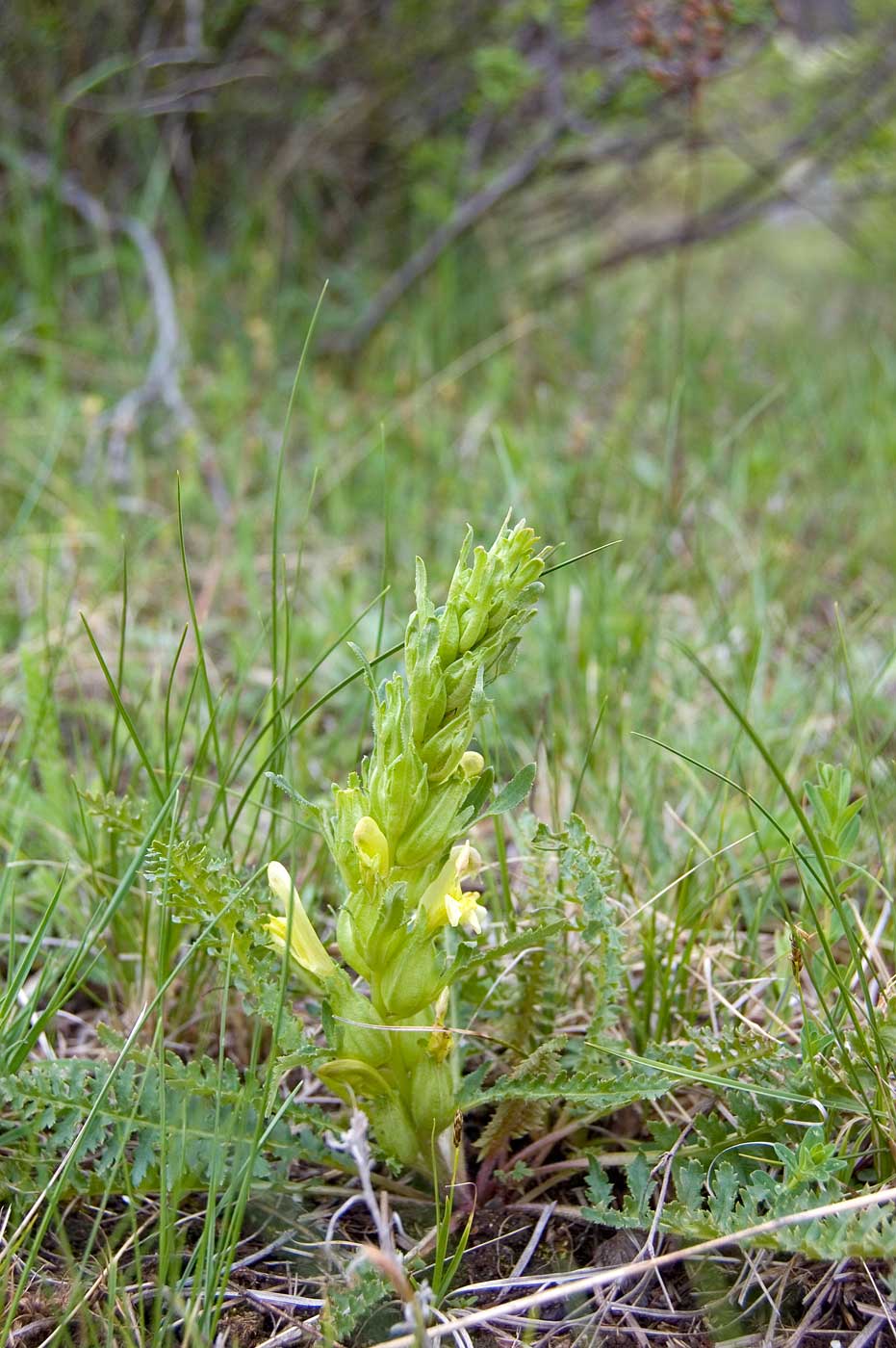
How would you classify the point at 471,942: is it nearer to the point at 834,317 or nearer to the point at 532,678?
the point at 532,678

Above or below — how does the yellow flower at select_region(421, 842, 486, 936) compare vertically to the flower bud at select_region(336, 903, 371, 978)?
above

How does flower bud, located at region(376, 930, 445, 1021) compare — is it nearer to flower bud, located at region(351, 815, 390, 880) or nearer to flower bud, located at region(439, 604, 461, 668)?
flower bud, located at region(351, 815, 390, 880)

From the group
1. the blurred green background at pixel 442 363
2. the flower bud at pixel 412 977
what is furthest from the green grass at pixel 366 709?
the flower bud at pixel 412 977

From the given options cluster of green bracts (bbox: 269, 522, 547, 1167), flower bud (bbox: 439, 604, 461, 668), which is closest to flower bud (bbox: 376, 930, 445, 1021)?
cluster of green bracts (bbox: 269, 522, 547, 1167)

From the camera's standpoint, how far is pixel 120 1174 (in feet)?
4.15

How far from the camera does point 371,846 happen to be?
112cm

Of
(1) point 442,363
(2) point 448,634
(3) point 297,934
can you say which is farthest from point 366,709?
(1) point 442,363

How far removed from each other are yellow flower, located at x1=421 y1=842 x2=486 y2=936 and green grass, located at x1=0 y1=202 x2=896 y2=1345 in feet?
0.52

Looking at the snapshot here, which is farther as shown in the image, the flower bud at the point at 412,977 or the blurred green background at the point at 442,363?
the blurred green background at the point at 442,363

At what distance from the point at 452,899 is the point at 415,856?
0.20 ft

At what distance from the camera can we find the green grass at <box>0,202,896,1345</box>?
1219mm

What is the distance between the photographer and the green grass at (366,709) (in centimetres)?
122

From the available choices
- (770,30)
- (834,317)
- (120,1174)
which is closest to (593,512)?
(120,1174)

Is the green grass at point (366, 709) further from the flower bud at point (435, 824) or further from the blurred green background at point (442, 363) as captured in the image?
the flower bud at point (435, 824)
